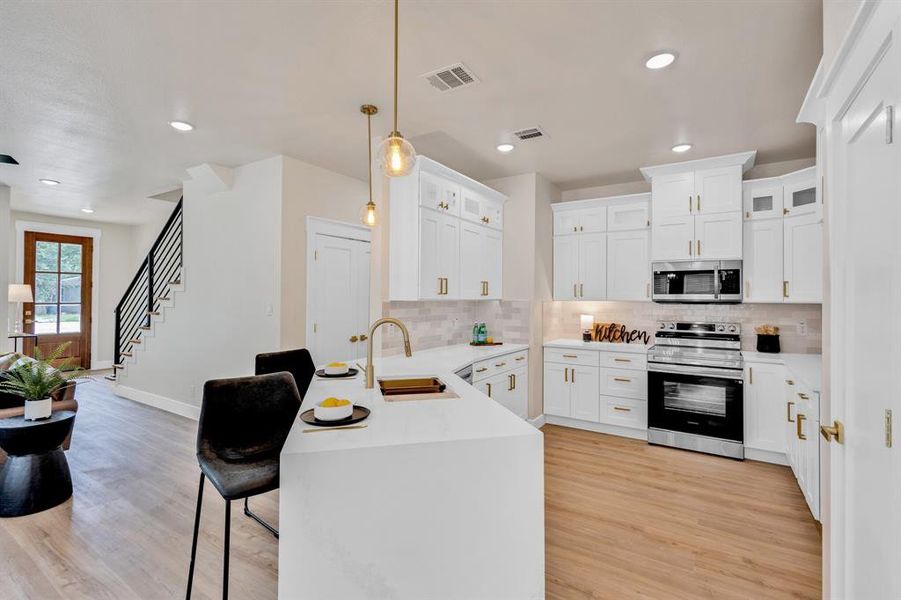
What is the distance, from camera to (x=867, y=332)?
123 centimetres

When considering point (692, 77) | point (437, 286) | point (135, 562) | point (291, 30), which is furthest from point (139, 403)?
point (692, 77)

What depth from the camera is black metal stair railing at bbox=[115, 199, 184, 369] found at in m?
5.70

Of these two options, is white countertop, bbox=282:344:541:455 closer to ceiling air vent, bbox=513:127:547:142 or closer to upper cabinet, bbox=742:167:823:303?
ceiling air vent, bbox=513:127:547:142

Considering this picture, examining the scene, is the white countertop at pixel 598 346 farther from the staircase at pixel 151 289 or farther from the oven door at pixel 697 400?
the staircase at pixel 151 289

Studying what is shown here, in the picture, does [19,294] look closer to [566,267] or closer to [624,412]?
[566,267]

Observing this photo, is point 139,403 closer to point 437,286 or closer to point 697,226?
point 437,286

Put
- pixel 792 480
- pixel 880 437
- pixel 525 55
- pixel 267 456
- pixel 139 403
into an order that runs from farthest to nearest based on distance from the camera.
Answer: pixel 139 403 → pixel 792 480 → pixel 525 55 → pixel 267 456 → pixel 880 437

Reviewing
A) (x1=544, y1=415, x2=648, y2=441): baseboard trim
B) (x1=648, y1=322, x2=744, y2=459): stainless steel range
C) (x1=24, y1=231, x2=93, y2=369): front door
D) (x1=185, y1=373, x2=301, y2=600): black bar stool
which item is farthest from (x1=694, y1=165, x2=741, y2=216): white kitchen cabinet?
(x1=24, y1=231, x2=93, y2=369): front door

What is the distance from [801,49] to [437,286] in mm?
2724

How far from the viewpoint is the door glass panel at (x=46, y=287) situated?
723 centimetres

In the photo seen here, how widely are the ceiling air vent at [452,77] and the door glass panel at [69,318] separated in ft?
27.2

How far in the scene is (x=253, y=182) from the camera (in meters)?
4.40

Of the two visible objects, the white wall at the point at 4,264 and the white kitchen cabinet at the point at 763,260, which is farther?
the white wall at the point at 4,264

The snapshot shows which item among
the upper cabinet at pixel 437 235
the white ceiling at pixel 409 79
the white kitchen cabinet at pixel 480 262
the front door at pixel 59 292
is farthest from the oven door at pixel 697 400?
the front door at pixel 59 292
